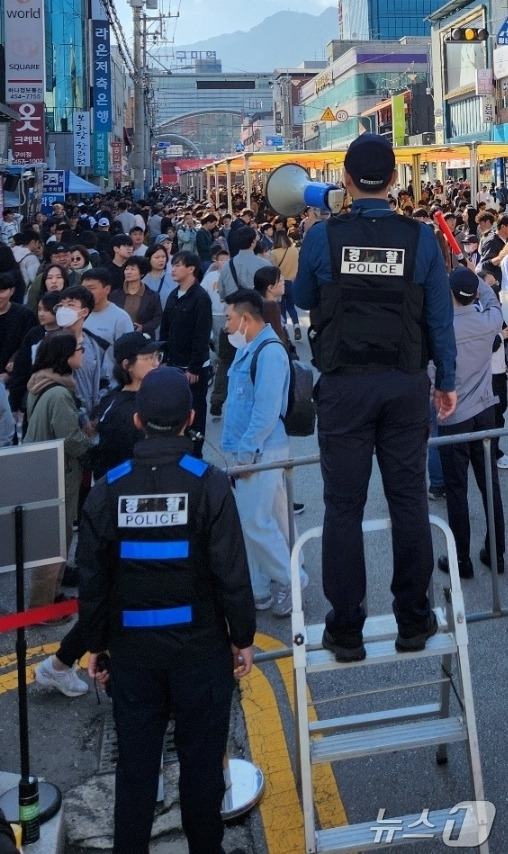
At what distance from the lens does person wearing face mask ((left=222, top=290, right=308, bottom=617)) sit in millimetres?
5027

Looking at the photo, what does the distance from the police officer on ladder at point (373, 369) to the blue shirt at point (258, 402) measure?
1771mm

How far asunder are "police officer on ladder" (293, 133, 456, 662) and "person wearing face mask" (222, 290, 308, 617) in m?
1.73

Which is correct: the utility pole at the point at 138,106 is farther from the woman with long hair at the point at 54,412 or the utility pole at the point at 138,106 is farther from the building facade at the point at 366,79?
the building facade at the point at 366,79

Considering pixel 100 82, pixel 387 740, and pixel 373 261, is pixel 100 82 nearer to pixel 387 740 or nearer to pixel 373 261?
pixel 373 261

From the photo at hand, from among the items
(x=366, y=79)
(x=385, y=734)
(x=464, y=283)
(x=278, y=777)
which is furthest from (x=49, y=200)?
(x=366, y=79)

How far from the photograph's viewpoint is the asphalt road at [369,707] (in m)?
3.61

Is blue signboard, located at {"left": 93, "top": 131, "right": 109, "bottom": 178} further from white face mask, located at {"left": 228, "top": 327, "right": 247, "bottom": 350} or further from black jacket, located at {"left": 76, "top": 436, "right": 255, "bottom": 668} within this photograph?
black jacket, located at {"left": 76, "top": 436, "right": 255, "bottom": 668}

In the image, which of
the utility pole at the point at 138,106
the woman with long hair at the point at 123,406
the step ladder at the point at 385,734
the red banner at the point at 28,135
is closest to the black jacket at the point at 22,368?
the woman with long hair at the point at 123,406

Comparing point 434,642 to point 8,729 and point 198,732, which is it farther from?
point 8,729

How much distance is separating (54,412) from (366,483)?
2.39 meters

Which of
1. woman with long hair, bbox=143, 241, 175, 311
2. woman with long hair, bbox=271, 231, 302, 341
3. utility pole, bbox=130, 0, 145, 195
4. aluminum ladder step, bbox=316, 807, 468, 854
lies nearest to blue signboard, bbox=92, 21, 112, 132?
utility pole, bbox=130, 0, 145, 195

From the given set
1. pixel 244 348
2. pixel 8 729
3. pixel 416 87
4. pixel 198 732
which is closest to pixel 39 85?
pixel 244 348

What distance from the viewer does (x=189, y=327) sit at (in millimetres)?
7652

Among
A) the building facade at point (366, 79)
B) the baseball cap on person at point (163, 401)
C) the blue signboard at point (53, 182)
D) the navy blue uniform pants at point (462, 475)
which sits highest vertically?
the building facade at point (366, 79)
